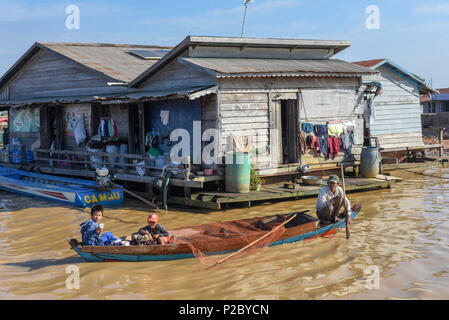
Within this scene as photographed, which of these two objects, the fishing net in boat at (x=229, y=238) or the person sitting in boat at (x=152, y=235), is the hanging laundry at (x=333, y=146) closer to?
the fishing net in boat at (x=229, y=238)

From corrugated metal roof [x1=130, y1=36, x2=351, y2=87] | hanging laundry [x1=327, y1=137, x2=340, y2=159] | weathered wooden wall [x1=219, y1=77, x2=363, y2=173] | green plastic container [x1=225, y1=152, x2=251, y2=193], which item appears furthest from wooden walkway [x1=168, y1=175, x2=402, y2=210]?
corrugated metal roof [x1=130, y1=36, x2=351, y2=87]

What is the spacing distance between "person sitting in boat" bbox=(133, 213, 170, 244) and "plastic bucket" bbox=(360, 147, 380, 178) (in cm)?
916

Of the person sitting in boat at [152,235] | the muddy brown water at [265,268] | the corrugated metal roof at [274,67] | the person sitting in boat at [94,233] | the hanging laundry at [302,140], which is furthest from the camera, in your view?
the hanging laundry at [302,140]

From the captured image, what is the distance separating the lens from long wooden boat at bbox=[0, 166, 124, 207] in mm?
15250

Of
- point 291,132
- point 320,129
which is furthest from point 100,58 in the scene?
point 320,129

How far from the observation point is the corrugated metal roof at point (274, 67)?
48.1ft

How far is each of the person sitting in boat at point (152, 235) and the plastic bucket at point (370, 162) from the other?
9.16 m

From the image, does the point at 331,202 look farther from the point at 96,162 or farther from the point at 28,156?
the point at 28,156

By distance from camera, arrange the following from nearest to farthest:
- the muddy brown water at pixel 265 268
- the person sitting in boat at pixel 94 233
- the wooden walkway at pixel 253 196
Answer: the muddy brown water at pixel 265 268 → the person sitting in boat at pixel 94 233 → the wooden walkway at pixel 253 196

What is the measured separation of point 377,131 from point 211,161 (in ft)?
29.9

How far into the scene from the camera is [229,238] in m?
9.91

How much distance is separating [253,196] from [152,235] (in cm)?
486

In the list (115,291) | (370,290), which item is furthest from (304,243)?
(115,291)

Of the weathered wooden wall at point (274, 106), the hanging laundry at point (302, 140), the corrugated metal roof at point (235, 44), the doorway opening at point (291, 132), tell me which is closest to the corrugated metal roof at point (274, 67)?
the weathered wooden wall at point (274, 106)
